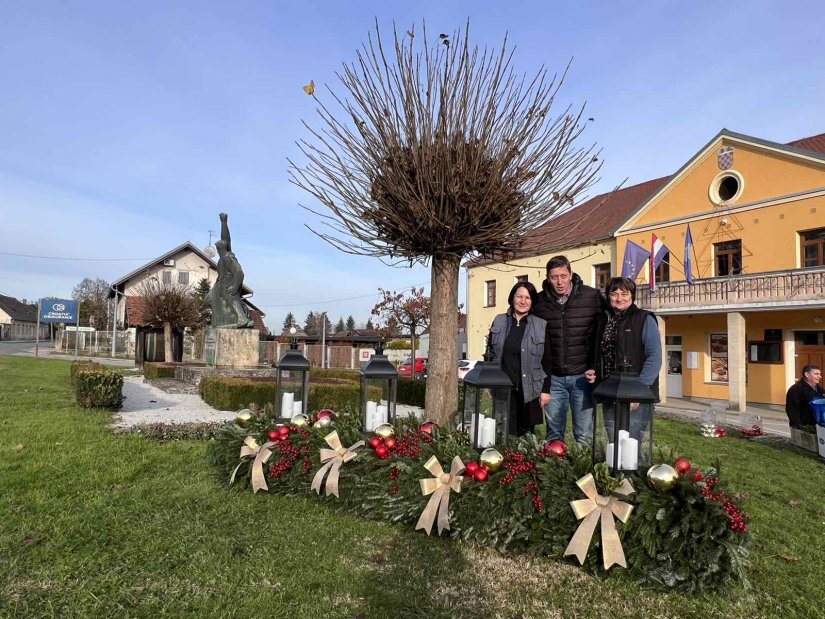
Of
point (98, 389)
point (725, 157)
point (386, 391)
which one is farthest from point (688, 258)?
point (98, 389)

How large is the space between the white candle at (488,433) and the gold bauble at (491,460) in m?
0.31

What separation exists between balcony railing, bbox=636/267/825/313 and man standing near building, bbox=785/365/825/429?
793cm

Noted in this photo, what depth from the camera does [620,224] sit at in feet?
66.8

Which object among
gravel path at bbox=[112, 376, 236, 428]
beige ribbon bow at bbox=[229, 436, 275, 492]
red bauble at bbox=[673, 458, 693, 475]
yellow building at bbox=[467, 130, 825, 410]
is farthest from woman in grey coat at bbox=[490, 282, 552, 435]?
yellow building at bbox=[467, 130, 825, 410]

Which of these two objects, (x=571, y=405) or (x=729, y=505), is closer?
(x=729, y=505)

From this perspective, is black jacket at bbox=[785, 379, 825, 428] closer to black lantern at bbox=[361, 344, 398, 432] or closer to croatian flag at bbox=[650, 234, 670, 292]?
black lantern at bbox=[361, 344, 398, 432]

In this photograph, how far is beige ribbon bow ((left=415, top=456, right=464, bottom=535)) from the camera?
327 cm

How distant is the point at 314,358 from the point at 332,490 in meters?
30.1

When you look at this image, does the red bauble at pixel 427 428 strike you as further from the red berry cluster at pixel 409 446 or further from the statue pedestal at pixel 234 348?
the statue pedestal at pixel 234 348

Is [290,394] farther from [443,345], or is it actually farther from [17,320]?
[17,320]

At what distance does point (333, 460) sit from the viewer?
3875 mm

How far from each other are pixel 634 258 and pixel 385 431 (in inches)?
662

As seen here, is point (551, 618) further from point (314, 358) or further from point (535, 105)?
point (314, 358)

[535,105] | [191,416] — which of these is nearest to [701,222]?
[535,105]
